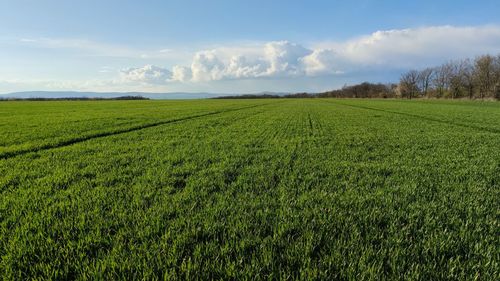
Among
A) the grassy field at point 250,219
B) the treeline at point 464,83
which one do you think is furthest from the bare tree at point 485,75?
the grassy field at point 250,219

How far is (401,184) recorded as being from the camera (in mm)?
5895

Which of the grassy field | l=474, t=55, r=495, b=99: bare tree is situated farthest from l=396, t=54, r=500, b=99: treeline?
the grassy field

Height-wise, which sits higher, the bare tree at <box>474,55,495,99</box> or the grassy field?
the bare tree at <box>474,55,495,99</box>

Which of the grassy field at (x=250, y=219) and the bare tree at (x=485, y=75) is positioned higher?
the bare tree at (x=485, y=75)

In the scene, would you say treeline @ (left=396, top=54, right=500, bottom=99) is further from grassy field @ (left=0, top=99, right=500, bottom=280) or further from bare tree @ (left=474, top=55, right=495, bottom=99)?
grassy field @ (left=0, top=99, right=500, bottom=280)

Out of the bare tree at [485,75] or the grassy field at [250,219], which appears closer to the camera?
the grassy field at [250,219]

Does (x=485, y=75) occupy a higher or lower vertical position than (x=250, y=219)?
higher

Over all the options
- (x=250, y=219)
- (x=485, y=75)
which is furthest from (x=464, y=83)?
(x=250, y=219)

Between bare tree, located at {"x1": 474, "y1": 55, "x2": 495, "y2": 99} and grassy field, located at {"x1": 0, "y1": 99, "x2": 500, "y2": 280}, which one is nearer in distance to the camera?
grassy field, located at {"x1": 0, "y1": 99, "x2": 500, "y2": 280}

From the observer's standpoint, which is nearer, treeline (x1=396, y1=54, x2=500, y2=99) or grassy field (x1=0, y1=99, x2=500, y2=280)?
grassy field (x1=0, y1=99, x2=500, y2=280)

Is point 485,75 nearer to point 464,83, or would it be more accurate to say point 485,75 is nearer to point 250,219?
point 464,83

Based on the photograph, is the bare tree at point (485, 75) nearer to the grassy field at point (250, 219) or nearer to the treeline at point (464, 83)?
the treeline at point (464, 83)

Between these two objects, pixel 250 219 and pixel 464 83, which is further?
pixel 464 83

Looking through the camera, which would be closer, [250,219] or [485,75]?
[250,219]
